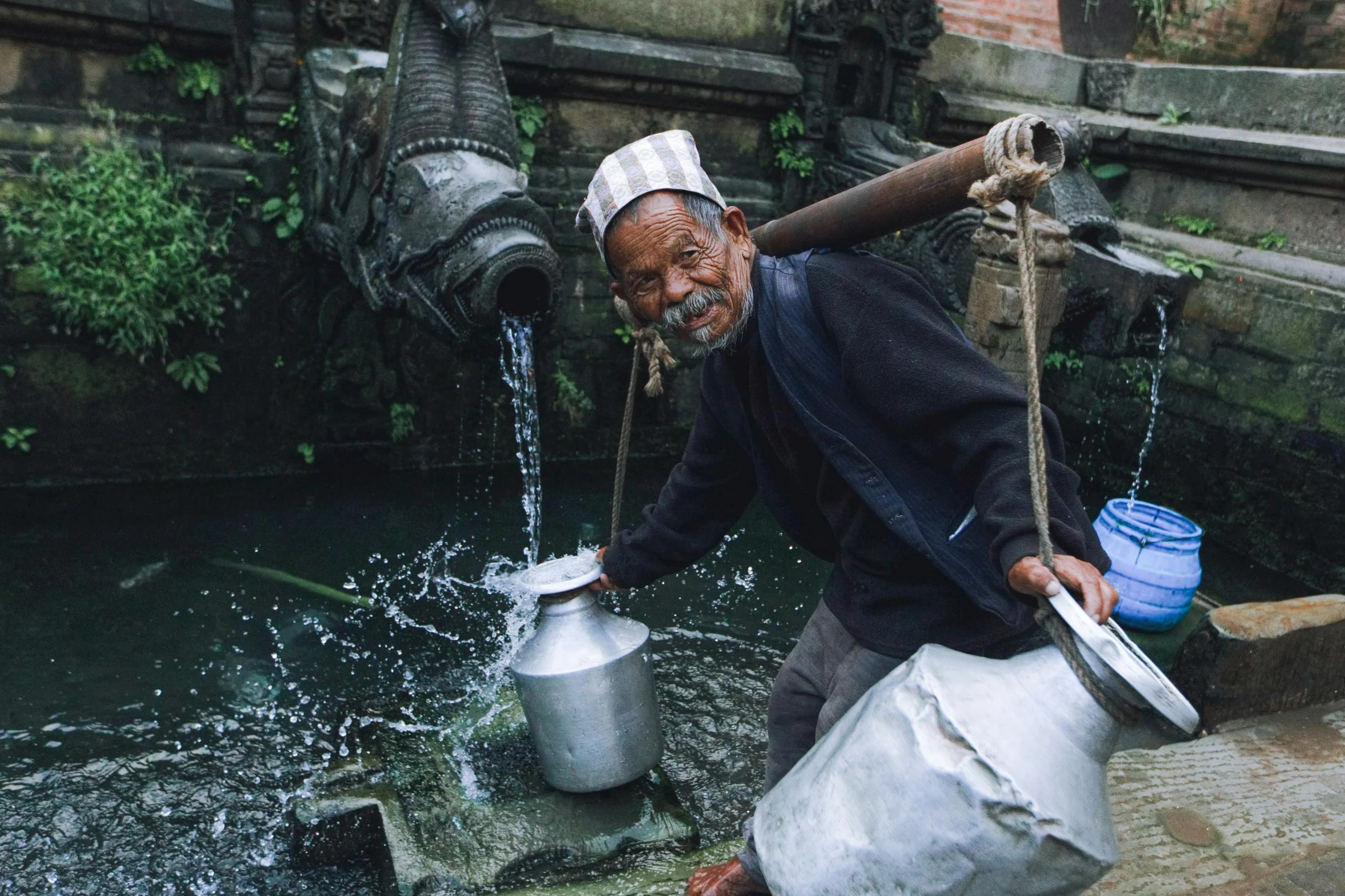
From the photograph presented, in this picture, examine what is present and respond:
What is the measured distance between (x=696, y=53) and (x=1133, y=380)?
404 centimetres

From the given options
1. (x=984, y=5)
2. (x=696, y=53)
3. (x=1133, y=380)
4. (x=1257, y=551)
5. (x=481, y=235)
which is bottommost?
(x=1257, y=551)

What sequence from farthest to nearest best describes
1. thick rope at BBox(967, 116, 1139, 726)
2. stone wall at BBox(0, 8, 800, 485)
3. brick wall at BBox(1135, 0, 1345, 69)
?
brick wall at BBox(1135, 0, 1345, 69)
stone wall at BBox(0, 8, 800, 485)
thick rope at BBox(967, 116, 1139, 726)

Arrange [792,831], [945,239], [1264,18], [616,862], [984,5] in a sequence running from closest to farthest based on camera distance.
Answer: [792,831] < [616,862] < [945,239] < [984,5] < [1264,18]

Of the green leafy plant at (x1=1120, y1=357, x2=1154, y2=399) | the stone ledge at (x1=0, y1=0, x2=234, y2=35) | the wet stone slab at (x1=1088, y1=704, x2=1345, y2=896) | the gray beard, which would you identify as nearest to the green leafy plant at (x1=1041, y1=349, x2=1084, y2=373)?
the green leafy plant at (x1=1120, y1=357, x2=1154, y2=399)

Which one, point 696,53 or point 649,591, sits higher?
point 696,53

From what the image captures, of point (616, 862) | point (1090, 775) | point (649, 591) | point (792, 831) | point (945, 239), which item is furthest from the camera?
point (945, 239)

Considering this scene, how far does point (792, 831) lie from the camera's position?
1.77 m

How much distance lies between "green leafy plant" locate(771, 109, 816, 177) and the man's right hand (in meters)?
5.41

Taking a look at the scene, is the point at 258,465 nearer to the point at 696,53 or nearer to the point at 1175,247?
the point at 696,53

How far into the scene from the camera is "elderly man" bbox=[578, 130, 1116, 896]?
1820 mm

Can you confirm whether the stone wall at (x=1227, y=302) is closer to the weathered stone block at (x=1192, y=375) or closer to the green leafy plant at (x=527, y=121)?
the weathered stone block at (x=1192, y=375)

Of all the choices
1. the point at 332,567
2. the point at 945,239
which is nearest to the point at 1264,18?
the point at 945,239

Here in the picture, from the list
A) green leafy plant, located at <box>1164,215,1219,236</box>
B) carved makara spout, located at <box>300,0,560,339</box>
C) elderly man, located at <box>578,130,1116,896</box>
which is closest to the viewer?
A: elderly man, located at <box>578,130,1116,896</box>

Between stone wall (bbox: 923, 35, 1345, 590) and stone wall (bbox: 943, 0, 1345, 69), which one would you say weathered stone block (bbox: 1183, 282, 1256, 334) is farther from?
stone wall (bbox: 943, 0, 1345, 69)
